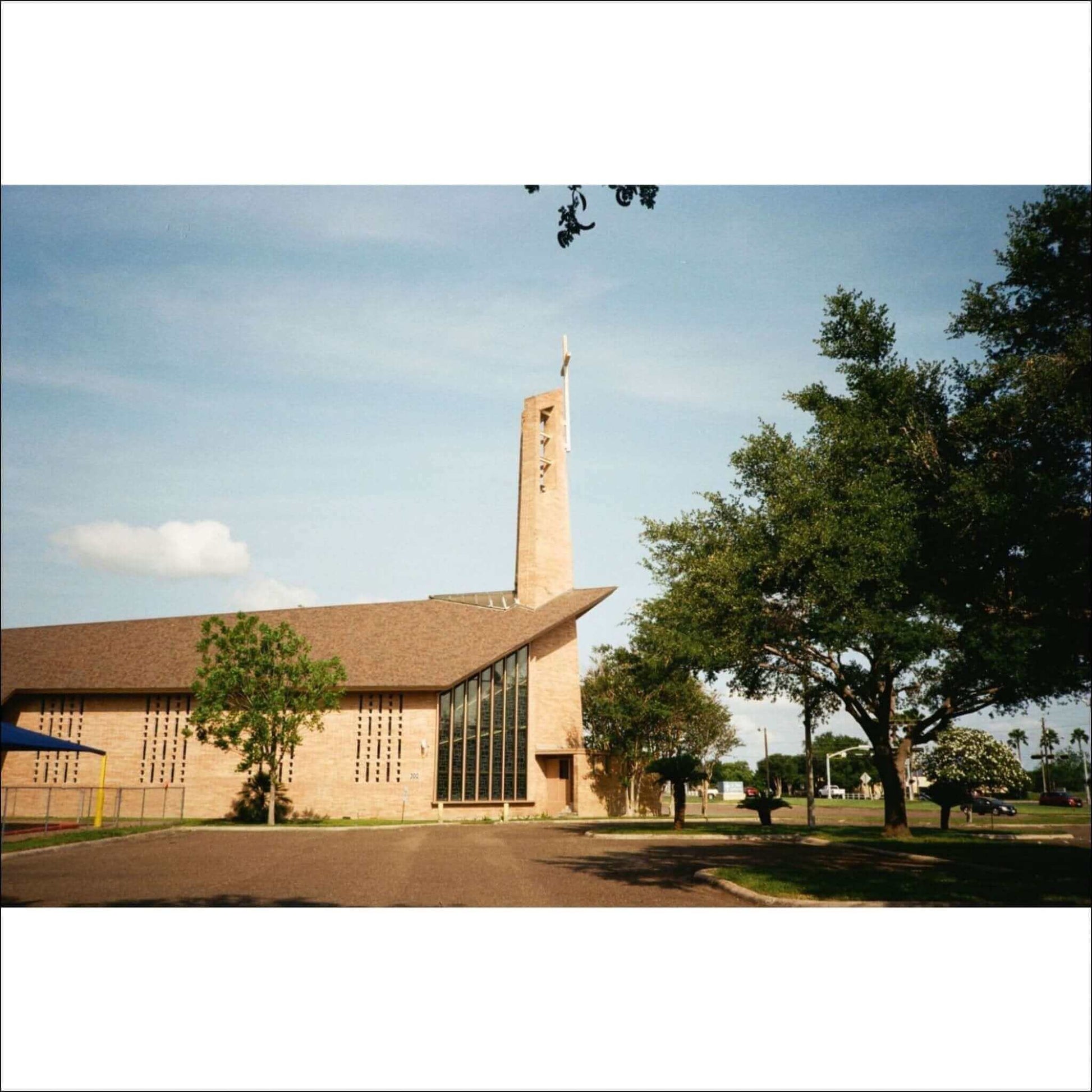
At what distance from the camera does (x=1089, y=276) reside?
34.1 ft

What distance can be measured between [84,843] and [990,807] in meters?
14.4

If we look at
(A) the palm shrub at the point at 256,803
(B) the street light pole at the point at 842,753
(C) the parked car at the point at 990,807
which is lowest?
(A) the palm shrub at the point at 256,803

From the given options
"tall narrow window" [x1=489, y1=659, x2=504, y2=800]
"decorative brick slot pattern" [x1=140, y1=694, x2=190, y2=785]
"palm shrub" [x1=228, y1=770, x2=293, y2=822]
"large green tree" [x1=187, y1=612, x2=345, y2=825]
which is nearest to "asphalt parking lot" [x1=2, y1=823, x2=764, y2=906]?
"decorative brick slot pattern" [x1=140, y1=694, x2=190, y2=785]

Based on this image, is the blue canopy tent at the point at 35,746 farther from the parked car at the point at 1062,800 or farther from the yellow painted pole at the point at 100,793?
the parked car at the point at 1062,800

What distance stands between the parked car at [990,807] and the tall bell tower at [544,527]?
469 inches

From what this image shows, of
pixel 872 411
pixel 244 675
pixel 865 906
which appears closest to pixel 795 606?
pixel 872 411

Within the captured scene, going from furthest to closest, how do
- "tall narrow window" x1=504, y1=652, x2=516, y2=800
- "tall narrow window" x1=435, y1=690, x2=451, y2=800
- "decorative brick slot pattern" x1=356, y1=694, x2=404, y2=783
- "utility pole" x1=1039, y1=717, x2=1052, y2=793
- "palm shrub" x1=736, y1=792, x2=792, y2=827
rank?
"tall narrow window" x1=504, y1=652, x2=516, y2=800 < "tall narrow window" x1=435, y1=690, x2=451, y2=800 < "decorative brick slot pattern" x1=356, y1=694, x2=404, y2=783 < "palm shrub" x1=736, y1=792, x2=792, y2=827 < "utility pole" x1=1039, y1=717, x2=1052, y2=793

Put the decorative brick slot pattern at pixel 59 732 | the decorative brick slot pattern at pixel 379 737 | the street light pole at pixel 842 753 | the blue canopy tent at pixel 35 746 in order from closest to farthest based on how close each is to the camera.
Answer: the blue canopy tent at pixel 35 746 → the decorative brick slot pattern at pixel 59 732 → the street light pole at pixel 842 753 → the decorative brick slot pattern at pixel 379 737

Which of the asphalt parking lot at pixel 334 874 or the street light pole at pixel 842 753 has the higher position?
the street light pole at pixel 842 753

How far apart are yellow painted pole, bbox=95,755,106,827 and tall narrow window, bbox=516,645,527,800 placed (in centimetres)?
1181

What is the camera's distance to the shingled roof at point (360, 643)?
44.4 feet

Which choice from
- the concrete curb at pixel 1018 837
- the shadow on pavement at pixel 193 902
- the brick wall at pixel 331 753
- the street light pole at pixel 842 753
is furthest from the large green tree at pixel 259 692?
the concrete curb at pixel 1018 837

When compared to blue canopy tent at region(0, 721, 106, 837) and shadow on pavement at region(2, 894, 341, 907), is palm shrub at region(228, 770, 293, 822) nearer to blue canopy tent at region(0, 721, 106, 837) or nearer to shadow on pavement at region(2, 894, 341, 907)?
blue canopy tent at region(0, 721, 106, 837)

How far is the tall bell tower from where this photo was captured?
78.8 ft
